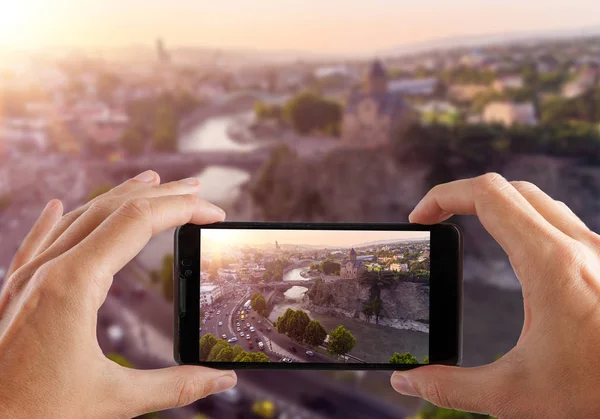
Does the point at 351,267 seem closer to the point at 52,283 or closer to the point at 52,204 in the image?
the point at 52,283

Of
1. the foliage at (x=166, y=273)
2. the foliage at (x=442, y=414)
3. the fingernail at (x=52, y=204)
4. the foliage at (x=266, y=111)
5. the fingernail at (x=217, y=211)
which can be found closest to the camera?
the fingernail at (x=217, y=211)

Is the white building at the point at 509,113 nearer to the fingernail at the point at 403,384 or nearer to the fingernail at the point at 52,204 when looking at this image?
the fingernail at the point at 403,384

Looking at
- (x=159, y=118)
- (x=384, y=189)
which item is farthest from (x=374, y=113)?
(x=159, y=118)

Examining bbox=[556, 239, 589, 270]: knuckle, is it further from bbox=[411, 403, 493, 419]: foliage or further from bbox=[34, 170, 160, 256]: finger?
bbox=[411, 403, 493, 419]: foliage

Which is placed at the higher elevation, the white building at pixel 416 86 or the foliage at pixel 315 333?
the white building at pixel 416 86

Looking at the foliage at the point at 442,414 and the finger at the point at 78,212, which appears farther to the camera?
the foliage at the point at 442,414

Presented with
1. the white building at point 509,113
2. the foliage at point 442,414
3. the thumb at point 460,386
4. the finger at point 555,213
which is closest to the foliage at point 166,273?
the foliage at point 442,414
